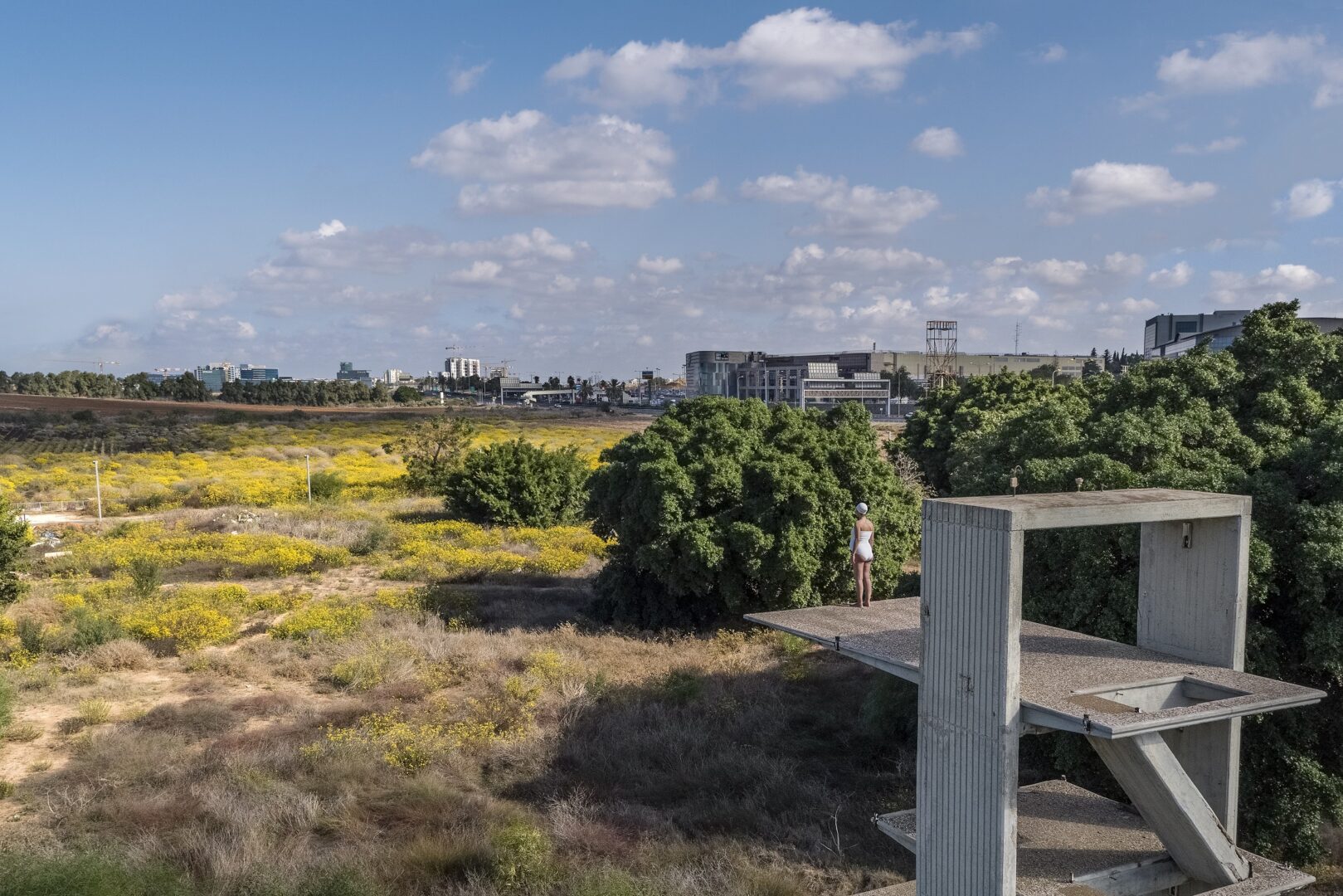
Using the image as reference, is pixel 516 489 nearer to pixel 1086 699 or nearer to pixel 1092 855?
pixel 1092 855

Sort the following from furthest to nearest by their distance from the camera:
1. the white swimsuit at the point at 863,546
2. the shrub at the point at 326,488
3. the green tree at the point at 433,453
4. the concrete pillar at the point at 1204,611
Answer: the green tree at the point at 433,453 → the shrub at the point at 326,488 → the white swimsuit at the point at 863,546 → the concrete pillar at the point at 1204,611

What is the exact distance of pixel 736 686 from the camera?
15219mm

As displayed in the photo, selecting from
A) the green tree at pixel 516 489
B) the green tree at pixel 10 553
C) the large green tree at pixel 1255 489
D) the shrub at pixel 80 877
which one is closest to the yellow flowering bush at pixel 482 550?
the green tree at pixel 516 489

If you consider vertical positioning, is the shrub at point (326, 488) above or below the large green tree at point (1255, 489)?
below

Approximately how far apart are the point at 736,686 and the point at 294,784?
717cm

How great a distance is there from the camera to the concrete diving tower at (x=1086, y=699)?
671 centimetres

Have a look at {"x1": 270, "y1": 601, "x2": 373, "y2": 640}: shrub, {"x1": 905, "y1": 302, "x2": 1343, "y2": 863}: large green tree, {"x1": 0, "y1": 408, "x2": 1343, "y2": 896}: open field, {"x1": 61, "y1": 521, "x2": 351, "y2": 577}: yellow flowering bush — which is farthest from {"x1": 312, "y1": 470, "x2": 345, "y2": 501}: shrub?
{"x1": 905, "y1": 302, "x2": 1343, "y2": 863}: large green tree

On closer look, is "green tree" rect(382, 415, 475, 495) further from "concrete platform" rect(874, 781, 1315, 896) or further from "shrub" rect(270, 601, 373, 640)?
"concrete platform" rect(874, 781, 1315, 896)

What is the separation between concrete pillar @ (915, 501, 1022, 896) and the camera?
263 inches

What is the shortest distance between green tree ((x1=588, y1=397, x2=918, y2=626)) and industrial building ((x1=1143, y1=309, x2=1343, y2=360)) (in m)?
87.2

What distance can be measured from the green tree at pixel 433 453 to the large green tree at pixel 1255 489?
26.2 m

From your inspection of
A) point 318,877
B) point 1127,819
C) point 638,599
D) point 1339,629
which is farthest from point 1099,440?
point 318,877

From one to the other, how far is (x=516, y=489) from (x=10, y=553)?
14937 mm

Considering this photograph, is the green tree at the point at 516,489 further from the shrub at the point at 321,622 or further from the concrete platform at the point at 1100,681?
the concrete platform at the point at 1100,681
